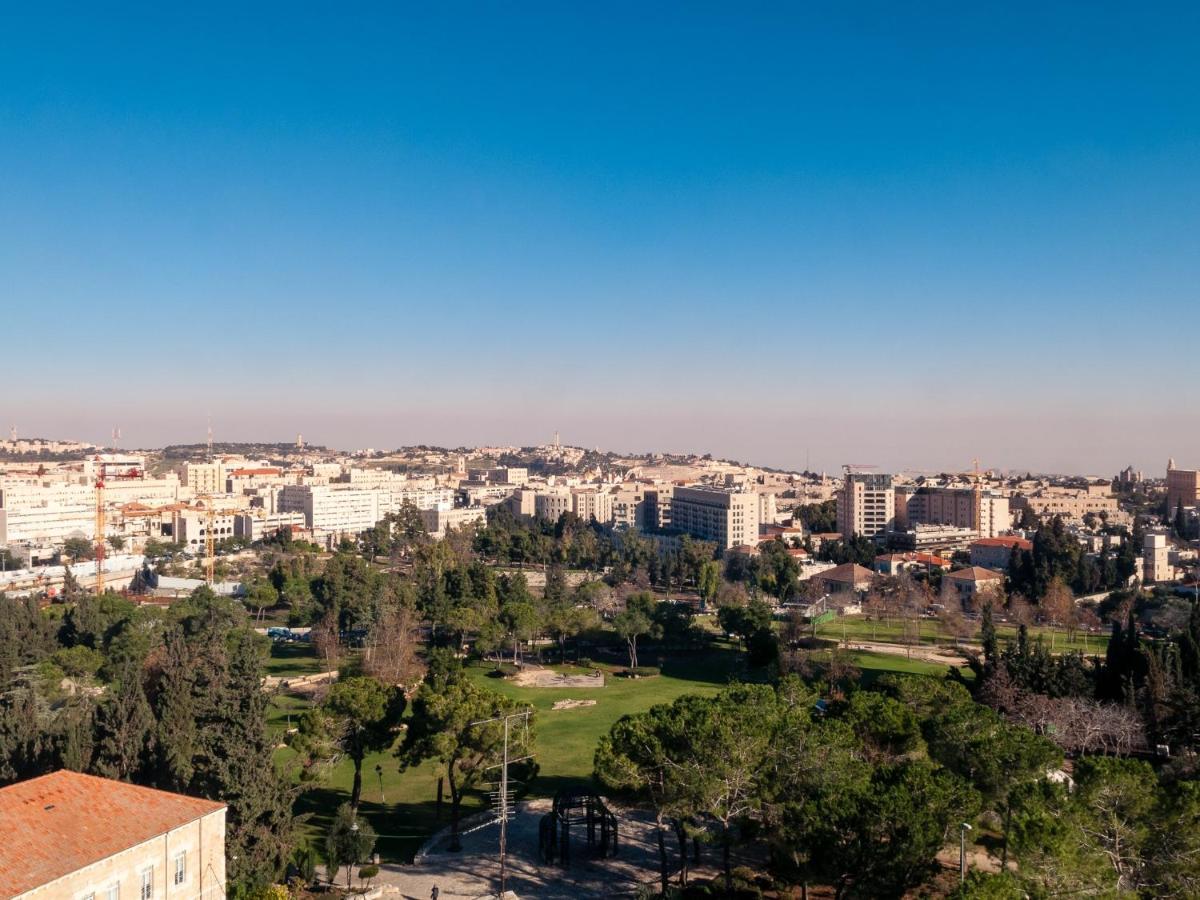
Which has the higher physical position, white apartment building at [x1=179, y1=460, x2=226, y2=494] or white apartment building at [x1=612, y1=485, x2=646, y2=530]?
white apartment building at [x1=179, y1=460, x2=226, y2=494]

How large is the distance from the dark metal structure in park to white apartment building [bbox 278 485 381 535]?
262 ft

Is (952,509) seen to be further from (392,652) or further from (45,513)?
(45,513)

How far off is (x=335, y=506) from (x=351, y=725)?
3266 inches

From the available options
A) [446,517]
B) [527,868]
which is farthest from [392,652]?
[446,517]

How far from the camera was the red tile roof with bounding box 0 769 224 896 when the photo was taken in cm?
1312

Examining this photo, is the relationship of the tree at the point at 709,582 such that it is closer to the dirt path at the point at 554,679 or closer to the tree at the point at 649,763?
the dirt path at the point at 554,679

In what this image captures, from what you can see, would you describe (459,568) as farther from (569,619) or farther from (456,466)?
(456,466)

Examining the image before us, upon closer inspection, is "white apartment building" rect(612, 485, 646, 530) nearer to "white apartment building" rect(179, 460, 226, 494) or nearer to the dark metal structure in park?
"white apartment building" rect(179, 460, 226, 494)

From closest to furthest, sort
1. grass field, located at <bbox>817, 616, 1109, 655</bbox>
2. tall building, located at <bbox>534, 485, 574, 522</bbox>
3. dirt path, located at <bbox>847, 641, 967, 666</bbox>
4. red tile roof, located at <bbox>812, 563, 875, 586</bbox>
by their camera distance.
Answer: dirt path, located at <bbox>847, 641, 967, 666</bbox> < grass field, located at <bbox>817, 616, 1109, 655</bbox> < red tile roof, located at <bbox>812, 563, 875, 586</bbox> < tall building, located at <bbox>534, 485, 574, 522</bbox>

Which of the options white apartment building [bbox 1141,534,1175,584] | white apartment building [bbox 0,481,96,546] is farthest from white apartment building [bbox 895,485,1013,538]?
white apartment building [bbox 0,481,96,546]

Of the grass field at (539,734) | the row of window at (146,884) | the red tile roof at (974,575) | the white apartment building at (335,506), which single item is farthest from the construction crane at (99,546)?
the red tile roof at (974,575)

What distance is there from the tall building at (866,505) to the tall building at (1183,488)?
34.3 m

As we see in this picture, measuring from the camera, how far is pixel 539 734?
29.1m

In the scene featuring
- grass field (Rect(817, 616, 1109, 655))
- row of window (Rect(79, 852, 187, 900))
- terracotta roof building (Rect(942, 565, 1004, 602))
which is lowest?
grass field (Rect(817, 616, 1109, 655))
